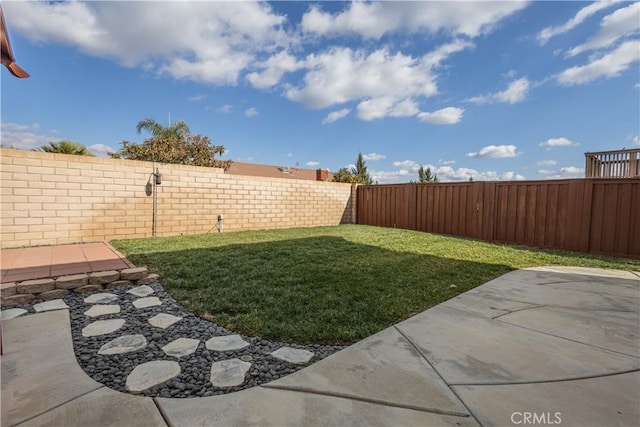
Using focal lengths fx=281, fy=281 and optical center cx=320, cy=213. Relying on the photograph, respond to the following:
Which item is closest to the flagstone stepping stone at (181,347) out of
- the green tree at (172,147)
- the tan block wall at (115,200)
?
the tan block wall at (115,200)

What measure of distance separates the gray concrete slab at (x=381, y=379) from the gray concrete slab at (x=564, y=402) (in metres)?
0.13

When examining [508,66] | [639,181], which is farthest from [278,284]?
[508,66]

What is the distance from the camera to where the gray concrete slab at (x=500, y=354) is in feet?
5.36

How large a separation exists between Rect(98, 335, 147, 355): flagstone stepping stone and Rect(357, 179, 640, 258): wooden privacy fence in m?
7.79

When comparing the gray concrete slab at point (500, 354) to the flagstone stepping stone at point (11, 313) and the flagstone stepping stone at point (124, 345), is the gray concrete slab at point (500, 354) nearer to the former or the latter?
the flagstone stepping stone at point (124, 345)

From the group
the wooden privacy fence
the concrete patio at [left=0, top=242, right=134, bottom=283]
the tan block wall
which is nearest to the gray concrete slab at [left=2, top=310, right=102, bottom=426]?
the concrete patio at [left=0, top=242, right=134, bottom=283]

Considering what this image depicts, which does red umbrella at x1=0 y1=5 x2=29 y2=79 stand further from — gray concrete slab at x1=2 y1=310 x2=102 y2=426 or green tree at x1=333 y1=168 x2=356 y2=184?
green tree at x1=333 y1=168 x2=356 y2=184

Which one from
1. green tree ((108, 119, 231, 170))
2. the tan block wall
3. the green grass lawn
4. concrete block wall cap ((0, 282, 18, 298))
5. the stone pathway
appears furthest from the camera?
green tree ((108, 119, 231, 170))

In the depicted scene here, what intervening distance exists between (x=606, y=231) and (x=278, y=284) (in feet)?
21.9

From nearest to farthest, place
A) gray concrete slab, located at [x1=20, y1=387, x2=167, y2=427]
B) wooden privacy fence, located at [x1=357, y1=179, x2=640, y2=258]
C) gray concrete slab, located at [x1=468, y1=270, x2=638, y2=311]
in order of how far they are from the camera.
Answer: gray concrete slab, located at [x1=20, y1=387, x2=167, y2=427]
gray concrete slab, located at [x1=468, y1=270, x2=638, y2=311]
wooden privacy fence, located at [x1=357, y1=179, x2=640, y2=258]

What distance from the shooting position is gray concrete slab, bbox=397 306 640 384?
163 cm

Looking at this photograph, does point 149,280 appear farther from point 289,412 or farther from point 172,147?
point 172,147

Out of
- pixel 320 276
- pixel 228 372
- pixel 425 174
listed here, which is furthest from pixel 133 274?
pixel 425 174

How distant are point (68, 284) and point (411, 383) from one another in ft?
11.1
